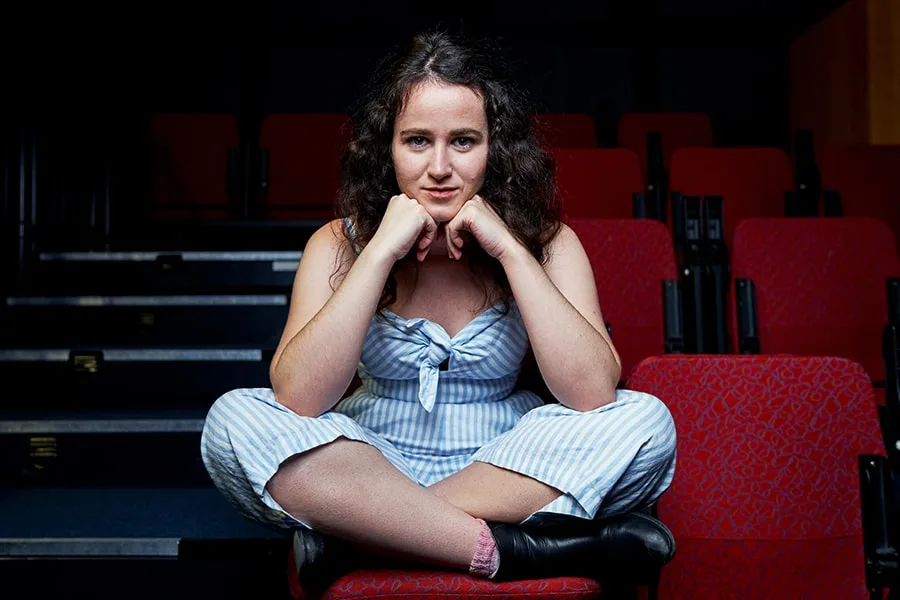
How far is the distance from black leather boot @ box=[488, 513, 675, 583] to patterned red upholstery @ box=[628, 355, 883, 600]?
21 cm

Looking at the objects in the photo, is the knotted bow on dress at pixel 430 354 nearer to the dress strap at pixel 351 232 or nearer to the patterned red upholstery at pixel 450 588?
the dress strap at pixel 351 232

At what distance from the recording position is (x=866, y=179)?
2480 mm

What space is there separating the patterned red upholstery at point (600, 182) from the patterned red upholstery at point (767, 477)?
4.18ft

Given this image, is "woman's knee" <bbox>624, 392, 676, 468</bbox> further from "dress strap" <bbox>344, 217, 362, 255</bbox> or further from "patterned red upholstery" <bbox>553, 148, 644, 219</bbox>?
"patterned red upholstery" <bbox>553, 148, 644, 219</bbox>

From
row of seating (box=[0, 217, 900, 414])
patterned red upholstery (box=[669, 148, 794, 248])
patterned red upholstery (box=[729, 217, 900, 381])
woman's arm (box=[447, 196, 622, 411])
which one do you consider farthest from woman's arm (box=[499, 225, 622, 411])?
patterned red upholstery (box=[669, 148, 794, 248])

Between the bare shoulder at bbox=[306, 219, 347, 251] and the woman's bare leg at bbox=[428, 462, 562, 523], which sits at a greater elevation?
the bare shoulder at bbox=[306, 219, 347, 251]

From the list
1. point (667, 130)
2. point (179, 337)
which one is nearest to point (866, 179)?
point (667, 130)

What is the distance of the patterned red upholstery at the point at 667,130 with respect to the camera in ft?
10.6

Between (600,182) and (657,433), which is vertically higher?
(600,182)

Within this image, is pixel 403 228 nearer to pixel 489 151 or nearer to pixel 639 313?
pixel 489 151

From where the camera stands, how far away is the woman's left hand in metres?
0.98

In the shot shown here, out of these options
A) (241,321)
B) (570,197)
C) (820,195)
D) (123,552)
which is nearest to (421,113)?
(123,552)

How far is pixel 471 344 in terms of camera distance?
103cm

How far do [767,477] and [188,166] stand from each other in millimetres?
2360
